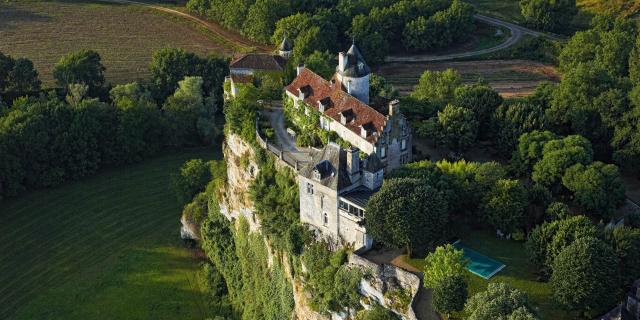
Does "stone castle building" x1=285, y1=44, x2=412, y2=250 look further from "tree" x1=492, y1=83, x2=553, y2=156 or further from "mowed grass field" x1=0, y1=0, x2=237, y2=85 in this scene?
"mowed grass field" x1=0, y1=0, x2=237, y2=85

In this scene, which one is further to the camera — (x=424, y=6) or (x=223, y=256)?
(x=424, y=6)

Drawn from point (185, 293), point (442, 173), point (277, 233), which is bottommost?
point (185, 293)

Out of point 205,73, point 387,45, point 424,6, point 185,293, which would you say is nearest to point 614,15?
point 424,6

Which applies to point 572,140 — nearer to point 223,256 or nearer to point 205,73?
point 223,256

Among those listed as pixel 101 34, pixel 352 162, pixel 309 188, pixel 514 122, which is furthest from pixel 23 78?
pixel 514 122

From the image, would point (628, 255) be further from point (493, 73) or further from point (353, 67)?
point (493, 73)

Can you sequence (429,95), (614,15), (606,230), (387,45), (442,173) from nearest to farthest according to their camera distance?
1. (606,230)
2. (442,173)
3. (429,95)
4. (387,45)
5. (614,15)

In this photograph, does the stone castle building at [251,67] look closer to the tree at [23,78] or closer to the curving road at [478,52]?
the tree at [23,78]
